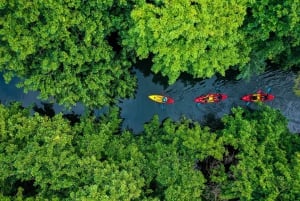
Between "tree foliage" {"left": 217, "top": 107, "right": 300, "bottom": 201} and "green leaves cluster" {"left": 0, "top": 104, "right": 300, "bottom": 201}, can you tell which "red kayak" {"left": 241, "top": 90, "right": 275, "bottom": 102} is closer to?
"green leaves cluster" {"left": 0, "top": 104, "right": 300, "bottom": 201}

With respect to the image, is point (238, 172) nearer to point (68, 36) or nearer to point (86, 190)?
point (86, 190)

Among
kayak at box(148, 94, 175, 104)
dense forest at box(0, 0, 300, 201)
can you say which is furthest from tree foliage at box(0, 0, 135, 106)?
kayak at box(148, 94, 175, 104)

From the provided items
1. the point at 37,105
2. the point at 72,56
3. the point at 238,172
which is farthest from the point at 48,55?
the point at 238,172

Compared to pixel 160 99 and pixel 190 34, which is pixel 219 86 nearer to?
pixel 160 99

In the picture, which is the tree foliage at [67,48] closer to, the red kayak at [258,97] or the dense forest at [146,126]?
the dense forest at [146,126]

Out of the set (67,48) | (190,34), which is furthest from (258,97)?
(67,48)
